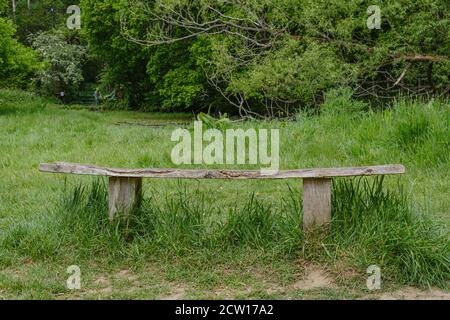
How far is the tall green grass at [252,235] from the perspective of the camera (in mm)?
4234

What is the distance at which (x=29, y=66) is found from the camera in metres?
19.4

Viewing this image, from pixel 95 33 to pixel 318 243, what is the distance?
77.2ft

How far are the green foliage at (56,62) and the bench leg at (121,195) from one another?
2483 centimetres

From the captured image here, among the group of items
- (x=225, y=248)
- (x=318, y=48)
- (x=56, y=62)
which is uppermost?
(x=56, y=62)

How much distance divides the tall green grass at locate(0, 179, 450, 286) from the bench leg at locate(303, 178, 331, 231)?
9 cm

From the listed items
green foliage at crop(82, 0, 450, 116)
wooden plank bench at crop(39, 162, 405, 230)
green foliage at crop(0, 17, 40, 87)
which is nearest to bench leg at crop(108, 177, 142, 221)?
wooden plank bench at crop(39, 162, 405, 230)

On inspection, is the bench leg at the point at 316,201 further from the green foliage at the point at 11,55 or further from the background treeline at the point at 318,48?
the green foliage at the point at 11,55

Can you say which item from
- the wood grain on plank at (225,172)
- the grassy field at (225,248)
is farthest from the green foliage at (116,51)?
the wood grain on plank at (225,172)

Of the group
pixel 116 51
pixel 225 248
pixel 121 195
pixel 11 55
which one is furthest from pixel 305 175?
pixel 116 51

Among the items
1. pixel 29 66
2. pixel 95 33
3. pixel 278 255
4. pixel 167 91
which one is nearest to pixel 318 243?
pixel 278 255

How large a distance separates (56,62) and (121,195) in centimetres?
2553

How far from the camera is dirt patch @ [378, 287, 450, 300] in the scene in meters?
3.88

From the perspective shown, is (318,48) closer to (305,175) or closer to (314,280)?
(305,175)

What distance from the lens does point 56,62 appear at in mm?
28922
